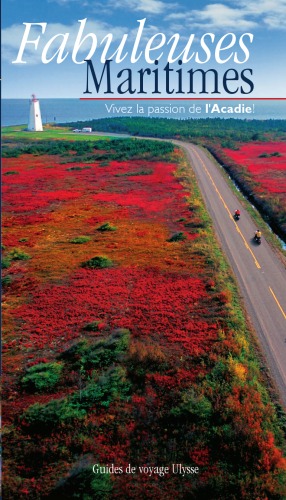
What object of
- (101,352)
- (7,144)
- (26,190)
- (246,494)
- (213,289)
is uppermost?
(7,144)

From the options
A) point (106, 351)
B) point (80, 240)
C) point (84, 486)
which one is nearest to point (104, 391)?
point (106, 351)

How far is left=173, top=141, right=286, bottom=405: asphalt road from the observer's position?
21.8 m

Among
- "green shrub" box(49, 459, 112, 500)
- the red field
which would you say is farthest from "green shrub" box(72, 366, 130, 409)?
"green shrub" box(49, 459, 112, 500)

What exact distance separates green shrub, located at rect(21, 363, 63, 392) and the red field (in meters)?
0.06

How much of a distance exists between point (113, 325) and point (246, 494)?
13.2 meters

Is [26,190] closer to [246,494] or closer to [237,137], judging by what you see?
[246,494]

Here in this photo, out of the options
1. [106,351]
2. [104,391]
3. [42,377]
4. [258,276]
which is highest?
[258,276]

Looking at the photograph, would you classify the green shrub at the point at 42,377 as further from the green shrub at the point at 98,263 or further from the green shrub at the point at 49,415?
the green shrub at the point at 98,263

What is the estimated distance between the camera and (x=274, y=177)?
72.9 metres

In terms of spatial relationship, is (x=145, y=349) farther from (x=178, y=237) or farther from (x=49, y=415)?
(x=178, y=237)

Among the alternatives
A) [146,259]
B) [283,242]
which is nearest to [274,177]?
[283,242]

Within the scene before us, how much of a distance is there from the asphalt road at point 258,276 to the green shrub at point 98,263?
1167cm

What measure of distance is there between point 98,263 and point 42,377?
15712 millimetres

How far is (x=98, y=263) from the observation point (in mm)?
33688
